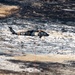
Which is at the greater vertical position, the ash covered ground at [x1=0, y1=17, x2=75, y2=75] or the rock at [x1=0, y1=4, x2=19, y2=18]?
the ash covered ground at [x1=0, y1=17, x2=75, y2=75]

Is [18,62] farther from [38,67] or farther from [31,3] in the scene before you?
[31,3]

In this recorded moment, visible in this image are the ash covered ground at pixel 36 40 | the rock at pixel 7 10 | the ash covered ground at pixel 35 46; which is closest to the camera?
the ash covered ground at pixel 35 46

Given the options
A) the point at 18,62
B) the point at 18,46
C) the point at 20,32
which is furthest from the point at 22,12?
the point at 18,62

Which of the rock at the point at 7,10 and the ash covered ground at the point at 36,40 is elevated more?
the ash covered ground at the point at 36,40

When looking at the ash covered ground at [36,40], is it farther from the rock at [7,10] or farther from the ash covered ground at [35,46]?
the rock at [7,10]

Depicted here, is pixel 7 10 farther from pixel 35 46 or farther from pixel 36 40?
pixel 35 46

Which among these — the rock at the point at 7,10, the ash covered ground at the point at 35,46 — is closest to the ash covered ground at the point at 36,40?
the ash covered ground at the point at 35,46

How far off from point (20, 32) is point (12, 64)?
448cm

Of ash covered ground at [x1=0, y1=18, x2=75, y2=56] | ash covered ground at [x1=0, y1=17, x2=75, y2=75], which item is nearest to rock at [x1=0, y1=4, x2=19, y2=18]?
ash covered ground at [x1=0, y1=17, x2=75, y2=75]

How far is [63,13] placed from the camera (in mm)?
22219

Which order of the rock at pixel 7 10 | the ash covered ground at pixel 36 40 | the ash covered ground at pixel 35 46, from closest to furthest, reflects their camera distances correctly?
the ash covered ground at pixel 35 46 → the ash covered ground at pixel 36 40 → the rock at pixel 7 10

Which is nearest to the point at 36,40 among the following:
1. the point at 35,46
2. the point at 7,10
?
the point at 35,46

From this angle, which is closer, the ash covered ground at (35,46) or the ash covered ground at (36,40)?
the ash covered ground at (35,46)

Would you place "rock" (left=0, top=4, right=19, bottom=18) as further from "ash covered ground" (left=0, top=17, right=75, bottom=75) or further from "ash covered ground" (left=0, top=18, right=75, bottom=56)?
"ash covered ground" (left=0, top=18, right=75, bottom=56)
